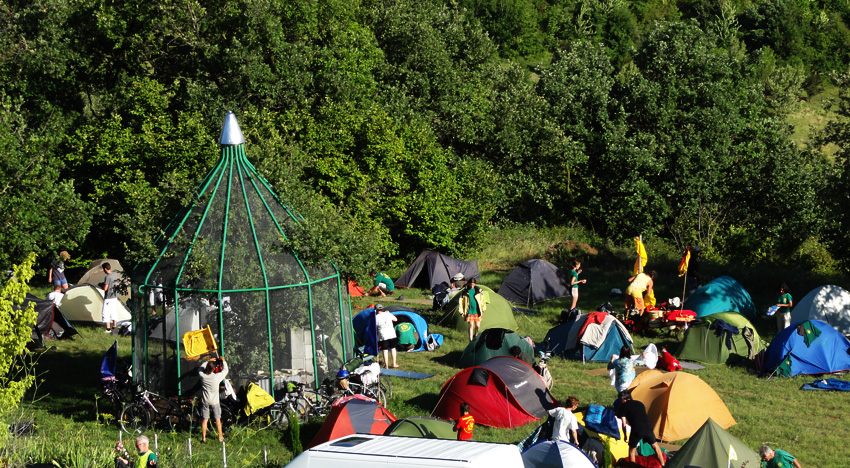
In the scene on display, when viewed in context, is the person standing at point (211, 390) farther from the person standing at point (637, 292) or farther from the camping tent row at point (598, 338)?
the person standing at point (637, 292)

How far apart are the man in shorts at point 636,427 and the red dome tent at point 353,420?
3.62 m

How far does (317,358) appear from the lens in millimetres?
14719

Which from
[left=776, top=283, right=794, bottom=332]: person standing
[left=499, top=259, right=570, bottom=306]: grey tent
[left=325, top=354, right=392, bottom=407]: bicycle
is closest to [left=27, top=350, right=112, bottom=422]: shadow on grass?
[left=325, top=354, right=392, bottom=407]: bicycle

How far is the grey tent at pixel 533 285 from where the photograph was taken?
24578 millimetres

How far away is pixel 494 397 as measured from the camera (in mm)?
14086

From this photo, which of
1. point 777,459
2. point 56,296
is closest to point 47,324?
point 56,296

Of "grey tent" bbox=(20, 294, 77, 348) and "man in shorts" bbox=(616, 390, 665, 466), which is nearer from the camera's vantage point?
"man in shorts" bbox=(616, 390, 665, 466)

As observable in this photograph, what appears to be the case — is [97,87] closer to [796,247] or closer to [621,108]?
[621,108]

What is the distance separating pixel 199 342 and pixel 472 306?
750 cm

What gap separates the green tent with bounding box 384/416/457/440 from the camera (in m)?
11.8

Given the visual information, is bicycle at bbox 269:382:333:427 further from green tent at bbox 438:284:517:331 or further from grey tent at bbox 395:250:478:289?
grey tent at bbox 395:250:478:289

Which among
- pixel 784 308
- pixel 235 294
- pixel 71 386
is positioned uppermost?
pixel 235 294

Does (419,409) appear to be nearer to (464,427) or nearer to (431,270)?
(464,427)

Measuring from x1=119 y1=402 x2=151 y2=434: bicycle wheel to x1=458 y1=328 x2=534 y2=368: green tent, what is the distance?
22.0ft
